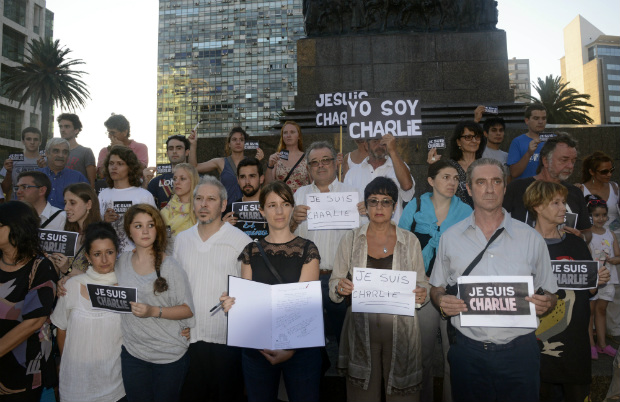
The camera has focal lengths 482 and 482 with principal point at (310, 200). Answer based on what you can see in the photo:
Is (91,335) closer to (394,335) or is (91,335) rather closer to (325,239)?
(325,239)

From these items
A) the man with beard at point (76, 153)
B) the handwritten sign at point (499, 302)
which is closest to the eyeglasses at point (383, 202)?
the handwritten sign at point (499, 302)

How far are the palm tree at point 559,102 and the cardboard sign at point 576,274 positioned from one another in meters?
40.7

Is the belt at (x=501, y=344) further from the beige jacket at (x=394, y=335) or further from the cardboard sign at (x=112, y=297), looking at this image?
the cardboard sign at (x=112, y=297)

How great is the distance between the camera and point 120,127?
23.4 feet

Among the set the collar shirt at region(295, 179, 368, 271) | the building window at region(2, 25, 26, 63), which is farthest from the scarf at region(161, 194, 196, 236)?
the building window at region(2, 25, 26, 63)

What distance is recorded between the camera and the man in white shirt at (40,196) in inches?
194

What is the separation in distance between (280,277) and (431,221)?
146cm

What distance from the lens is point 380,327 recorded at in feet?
11.7

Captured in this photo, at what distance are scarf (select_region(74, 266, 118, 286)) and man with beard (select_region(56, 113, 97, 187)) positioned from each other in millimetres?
4080

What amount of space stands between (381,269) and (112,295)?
192 centimetres

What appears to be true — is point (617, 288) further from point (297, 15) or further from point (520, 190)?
point (297, 15)

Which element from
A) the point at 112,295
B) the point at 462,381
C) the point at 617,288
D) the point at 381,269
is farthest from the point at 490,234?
the point at 617,288

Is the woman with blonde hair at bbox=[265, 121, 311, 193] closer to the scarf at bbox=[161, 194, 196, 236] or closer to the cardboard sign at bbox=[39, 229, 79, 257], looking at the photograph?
the scarf at bbox=[161, 194, 196, 236]

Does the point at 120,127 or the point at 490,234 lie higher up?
the point at 120,127
